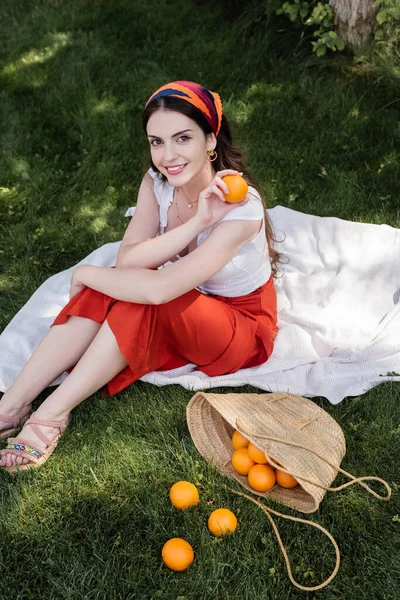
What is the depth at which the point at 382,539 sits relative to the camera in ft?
8.74

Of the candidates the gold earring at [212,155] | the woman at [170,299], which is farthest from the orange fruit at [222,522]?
the gold earring at [212,155]

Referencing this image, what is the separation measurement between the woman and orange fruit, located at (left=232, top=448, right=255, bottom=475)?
1.76 feet

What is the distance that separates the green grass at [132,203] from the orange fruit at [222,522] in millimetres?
40

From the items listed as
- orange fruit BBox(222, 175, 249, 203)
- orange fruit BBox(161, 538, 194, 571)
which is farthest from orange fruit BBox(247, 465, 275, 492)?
orange fruit BBox(222, 175, 249, 203)

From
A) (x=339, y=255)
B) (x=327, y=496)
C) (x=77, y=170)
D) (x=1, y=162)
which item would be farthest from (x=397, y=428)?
(x=1, y=162)

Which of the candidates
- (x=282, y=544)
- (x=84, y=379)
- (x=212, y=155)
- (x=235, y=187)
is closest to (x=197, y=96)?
(x=212, y=155)

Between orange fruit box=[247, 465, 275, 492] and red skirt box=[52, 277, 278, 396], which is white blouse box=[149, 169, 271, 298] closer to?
red skirt box=[52, 277, 278, 396]

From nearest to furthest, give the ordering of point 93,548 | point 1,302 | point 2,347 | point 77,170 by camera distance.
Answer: point 93,548
point 2,347
point 1,302
point 77,170

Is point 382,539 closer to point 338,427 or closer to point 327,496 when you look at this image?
point 327,496

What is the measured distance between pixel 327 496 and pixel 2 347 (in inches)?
75.5

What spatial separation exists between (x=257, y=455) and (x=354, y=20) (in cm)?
405

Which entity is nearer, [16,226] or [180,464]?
[180,464]

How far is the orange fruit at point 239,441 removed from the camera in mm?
2953

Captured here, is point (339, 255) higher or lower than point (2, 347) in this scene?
lower
